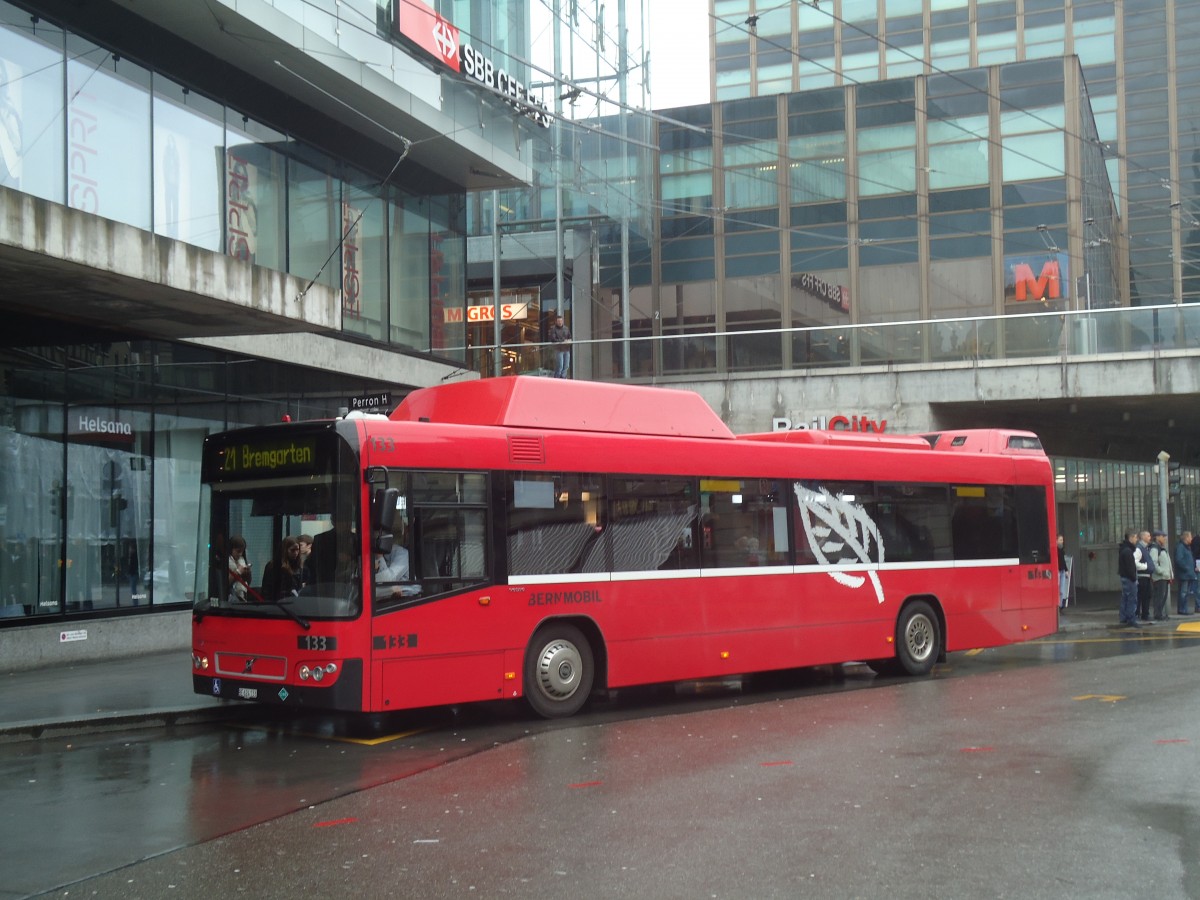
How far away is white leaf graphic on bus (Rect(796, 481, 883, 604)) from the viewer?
49.6 ft

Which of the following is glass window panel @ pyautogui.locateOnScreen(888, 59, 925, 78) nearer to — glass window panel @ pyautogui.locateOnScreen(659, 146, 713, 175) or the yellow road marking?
glass window panel @ pyautogui.locateOnScreen(659, 146, 713, 175)

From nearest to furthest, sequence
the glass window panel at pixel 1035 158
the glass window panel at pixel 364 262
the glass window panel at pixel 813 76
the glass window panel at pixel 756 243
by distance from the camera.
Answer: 1. the glass window panel at pixel 364 262
2. the glass window panel at pixel 1035 158
3. the glass window panel at pixel 756 243
4. the glass window panel at pixel 813 76

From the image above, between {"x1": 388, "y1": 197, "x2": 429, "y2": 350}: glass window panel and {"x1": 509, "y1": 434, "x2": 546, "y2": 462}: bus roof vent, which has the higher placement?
{"x1": 388, "y1": 197, "x2": 429, "y2": 350}: glass window panel

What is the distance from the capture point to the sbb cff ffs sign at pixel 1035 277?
41438 mm

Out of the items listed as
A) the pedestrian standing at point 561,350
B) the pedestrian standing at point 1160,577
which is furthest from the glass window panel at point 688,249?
the pedestrian standing at point 1160,577

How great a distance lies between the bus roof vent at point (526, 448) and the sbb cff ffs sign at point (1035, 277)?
1281 inches

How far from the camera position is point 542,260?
38531 millimetres

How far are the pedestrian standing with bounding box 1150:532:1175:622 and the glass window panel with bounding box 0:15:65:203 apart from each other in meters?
20.7

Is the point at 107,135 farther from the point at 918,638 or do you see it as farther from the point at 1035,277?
the point at 1035,277

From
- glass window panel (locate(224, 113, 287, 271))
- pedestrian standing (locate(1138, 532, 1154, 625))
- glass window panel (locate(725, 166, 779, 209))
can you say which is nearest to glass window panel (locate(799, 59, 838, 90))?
glass window panel (locate(725, 166, 779, 209))

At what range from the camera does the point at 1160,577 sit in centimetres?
2573

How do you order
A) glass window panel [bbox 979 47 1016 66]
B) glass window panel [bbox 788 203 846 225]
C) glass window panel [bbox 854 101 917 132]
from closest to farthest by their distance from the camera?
glass window panel [bbox 854 101 917 132]
glass window panel [bbox 788 203 846 225]
glass window panel [bbox 979 47 1016 66]

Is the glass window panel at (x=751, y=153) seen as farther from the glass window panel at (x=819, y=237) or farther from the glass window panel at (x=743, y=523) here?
the glass window panel at (x=743, y=523)

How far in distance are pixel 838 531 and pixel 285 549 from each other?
6807 millimetres
